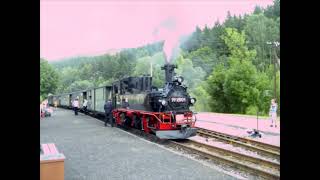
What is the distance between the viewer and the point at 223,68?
33344mm

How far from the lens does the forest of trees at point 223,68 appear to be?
29.4 metres

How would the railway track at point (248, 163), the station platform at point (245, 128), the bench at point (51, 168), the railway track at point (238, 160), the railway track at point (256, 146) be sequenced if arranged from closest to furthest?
the bench at point (51, 168)
the railway track at point (248, 163)
the railway track at point (238, 160)
the railway track at point (256, 146)
the station platform at point (245, 128)

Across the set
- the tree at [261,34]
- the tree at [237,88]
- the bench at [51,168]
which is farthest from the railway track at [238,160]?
the tree at [261,34]

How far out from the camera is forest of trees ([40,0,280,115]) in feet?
96.4

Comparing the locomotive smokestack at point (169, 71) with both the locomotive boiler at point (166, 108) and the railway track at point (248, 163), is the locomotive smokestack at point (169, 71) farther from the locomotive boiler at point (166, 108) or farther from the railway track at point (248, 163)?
the railway track at point (248, 163)

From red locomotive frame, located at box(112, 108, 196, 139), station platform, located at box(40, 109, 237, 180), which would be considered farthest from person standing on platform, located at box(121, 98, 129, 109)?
station platform, located at box(40, 109, 237, 180)

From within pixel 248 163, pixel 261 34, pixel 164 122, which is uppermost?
pixel 261 34

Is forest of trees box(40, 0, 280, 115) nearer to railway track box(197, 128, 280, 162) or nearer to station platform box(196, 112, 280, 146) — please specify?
station platform box(196, 112, 280, 146)

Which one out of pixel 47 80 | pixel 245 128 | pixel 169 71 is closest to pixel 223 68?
pixel 47 80

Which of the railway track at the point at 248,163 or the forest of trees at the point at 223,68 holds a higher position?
the forest of trees at the point at 223,68

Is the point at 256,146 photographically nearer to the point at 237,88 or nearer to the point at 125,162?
the point at 125,162

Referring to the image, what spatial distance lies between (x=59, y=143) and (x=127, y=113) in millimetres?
3814

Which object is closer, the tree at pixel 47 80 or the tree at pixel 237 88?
the tree at pixel 237 88
